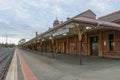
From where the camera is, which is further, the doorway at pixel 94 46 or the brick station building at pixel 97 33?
the doorway at pixel 94 46

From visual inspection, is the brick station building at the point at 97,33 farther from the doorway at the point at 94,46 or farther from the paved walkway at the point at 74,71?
the paved walkway at the point at 74,71

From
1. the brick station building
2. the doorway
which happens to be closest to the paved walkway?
the brick station building

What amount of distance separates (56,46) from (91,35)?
65.5ft

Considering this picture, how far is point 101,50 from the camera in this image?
2414 cm

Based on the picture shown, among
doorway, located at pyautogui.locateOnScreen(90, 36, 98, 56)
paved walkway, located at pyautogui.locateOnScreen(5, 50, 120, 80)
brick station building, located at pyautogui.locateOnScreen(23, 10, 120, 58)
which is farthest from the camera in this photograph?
doorway, located at pyautogui.locateOnScreen(90, 36, 98, 56)

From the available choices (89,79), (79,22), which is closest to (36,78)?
(89,79)

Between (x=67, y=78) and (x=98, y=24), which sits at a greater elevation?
(x=98, y=24)

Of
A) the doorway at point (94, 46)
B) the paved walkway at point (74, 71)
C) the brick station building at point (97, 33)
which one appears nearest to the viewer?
the paved walkway at point (74, 71)

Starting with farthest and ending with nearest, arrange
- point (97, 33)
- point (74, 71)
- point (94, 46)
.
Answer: point (94, 46)
point (97, 33)
point (74, 71)

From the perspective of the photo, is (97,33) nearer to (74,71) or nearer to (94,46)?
(94,46)

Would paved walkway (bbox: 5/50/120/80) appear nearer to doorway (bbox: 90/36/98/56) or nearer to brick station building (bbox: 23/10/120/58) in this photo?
brick station building (bbox: 23/10/120/58)

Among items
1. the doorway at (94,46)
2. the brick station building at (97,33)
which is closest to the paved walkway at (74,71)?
the brick station building at (97,33)

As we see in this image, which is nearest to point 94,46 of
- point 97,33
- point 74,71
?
point 97,33

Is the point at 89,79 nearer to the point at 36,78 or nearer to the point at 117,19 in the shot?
the point at 36,78
